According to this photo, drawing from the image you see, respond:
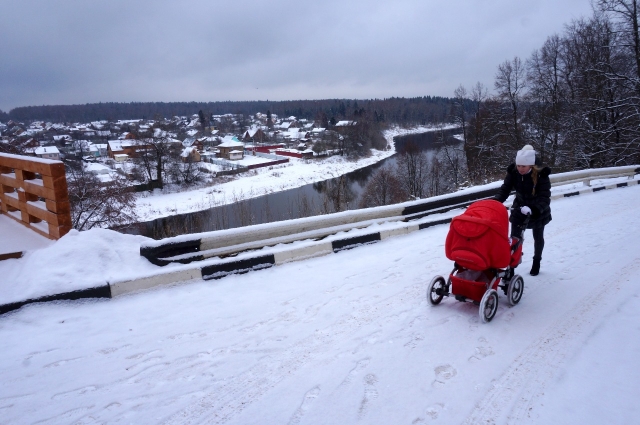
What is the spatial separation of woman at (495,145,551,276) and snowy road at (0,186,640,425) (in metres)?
0.86

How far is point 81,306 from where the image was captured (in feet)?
13.9

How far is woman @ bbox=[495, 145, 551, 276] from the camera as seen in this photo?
4.75m

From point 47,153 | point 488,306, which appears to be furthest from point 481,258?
point 47,153

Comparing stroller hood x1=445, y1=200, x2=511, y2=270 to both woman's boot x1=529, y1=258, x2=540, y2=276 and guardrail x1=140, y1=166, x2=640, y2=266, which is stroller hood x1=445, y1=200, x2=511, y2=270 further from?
guardrail x1=140, y1=166, x2=640, y2=266

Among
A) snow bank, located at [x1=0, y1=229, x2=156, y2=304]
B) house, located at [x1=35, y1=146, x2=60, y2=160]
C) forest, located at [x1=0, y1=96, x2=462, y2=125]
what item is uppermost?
forest, located at [x1=0, y1=96, x2=462, y2=125]

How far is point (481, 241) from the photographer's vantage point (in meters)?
3.98

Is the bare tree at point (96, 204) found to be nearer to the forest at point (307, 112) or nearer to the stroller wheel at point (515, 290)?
the stroller wheel at point (515, 290)

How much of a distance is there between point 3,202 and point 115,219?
1492cm

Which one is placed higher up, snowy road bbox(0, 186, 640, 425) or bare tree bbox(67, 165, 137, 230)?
bare tree bbox(67, 165, 137, 230)

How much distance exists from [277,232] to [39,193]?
3.39 meters

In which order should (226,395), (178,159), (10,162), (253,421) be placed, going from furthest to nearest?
1. (178,159)
2. (10,162)
3. (226,395)
4. (253,421)

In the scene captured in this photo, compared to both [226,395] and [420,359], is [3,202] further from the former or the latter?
[420,359]

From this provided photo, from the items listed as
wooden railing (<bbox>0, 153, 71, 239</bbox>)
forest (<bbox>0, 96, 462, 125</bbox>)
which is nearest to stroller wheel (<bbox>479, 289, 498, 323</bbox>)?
Result: wooden railing (<bbox>0, 153, 71, 239</bbox>)

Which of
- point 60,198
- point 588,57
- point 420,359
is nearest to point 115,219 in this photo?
point 60,198
